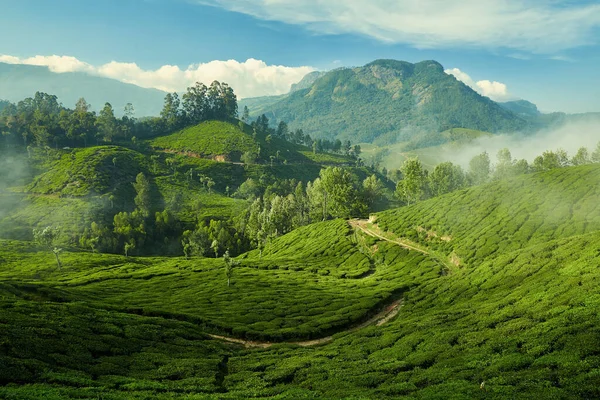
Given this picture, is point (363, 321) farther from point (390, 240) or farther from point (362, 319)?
point (390, 240)

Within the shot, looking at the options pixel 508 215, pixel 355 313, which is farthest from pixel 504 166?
pixel 355 313

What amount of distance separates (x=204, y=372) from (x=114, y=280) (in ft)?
187

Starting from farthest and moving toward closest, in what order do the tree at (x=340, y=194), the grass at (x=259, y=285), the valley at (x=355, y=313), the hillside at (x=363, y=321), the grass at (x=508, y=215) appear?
the tree at (x=340, y=194), the grass at (x=508, y=215), the grass at (x=259, y=285), the valley at (x=355, y=313), the hillside at (x=363, y=321)

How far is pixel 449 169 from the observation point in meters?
171

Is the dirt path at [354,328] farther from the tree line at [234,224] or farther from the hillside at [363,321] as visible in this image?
the tree line at [234,224]

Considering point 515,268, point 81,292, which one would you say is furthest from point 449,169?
point 81,292

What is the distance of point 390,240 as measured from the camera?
100 metres

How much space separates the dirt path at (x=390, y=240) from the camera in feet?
254

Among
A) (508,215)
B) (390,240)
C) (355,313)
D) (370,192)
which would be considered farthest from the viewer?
(370,192)

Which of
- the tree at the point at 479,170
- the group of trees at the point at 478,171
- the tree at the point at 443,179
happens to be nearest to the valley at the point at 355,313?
the group of trees at the point at 478,171

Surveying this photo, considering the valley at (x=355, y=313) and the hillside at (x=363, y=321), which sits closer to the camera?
the hillside at (x=363, y=321)

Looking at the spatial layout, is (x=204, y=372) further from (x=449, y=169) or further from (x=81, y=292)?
(x=449, y=169)

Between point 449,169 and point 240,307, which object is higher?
point 449,169

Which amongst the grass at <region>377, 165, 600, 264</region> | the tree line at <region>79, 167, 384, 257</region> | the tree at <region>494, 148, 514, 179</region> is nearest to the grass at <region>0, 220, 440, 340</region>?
the grass at <region>377, 165, 600, 264</region>
